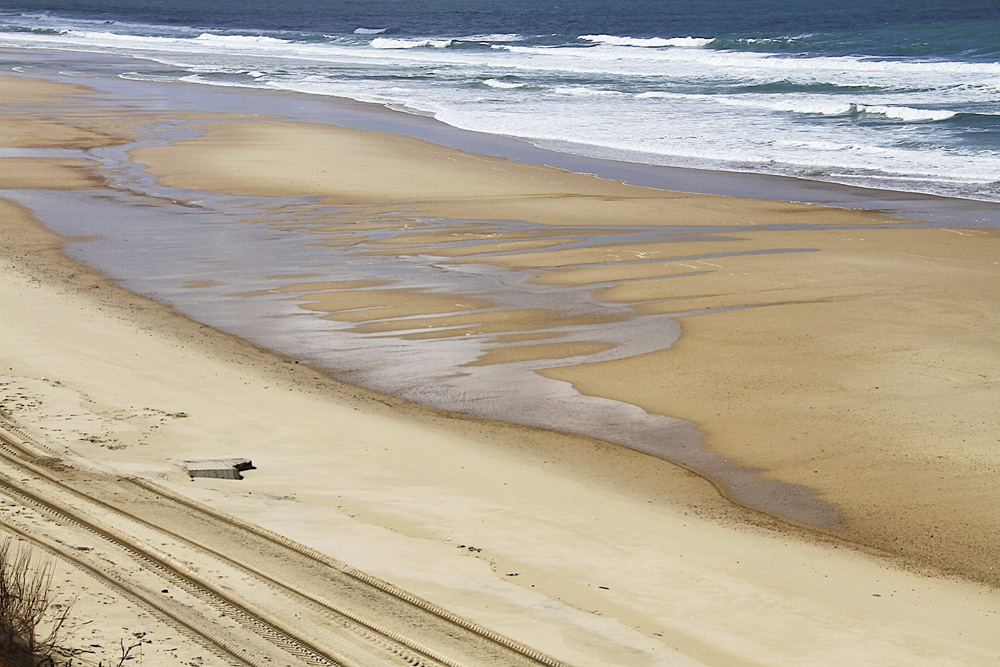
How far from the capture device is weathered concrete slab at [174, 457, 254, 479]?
585cm

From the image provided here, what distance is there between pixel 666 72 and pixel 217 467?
1400 inches

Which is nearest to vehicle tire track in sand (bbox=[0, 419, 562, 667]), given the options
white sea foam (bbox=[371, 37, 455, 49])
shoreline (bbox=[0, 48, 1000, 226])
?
shoreline (bbox=[0, 48, 1000, 226])

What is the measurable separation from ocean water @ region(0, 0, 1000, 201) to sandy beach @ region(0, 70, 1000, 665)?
27.2 feet

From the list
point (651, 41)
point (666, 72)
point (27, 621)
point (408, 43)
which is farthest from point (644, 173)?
point (408, 43)

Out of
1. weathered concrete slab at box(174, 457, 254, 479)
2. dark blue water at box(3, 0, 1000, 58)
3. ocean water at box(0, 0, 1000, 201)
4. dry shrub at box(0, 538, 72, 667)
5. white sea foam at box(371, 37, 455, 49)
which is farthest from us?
white sea foam at box(371, 37, 455, 49)

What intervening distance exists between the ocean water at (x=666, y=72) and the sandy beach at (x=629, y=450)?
8285mm

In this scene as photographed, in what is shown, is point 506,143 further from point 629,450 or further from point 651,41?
point 651,41

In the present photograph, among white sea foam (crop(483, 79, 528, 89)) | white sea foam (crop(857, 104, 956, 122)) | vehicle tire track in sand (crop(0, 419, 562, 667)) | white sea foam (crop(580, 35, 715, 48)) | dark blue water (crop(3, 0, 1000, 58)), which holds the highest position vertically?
dark blue water (crop(3, 0, 1000, 58))

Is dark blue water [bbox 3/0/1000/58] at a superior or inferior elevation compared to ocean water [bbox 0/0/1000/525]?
superior

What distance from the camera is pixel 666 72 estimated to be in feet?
128

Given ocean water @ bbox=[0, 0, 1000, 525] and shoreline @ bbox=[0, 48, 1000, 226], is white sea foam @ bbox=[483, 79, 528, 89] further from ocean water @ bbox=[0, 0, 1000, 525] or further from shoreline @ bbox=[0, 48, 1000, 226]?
shoreline @ bbox=[0, 48, 1000, 226]

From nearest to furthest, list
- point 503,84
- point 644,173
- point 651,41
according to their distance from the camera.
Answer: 1. point 644,173
2. point 503,84
3. point 651,41

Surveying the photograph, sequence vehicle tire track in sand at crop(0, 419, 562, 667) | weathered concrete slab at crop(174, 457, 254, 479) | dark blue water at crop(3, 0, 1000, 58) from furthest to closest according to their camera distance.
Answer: dark blue water at crop(3, 0, 1000, 58) < weathered concrete slab at crop(174, 457, 254, 479) < vehicle tire track in sand at crop(0, 419, 562, 667)

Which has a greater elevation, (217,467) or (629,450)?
(217,467)
